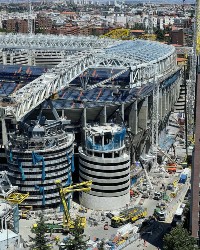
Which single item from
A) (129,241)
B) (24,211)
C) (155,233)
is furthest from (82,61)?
(129,241)

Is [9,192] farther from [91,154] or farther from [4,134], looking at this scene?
[91,154]

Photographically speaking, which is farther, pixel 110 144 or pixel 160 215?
pixel 110 144

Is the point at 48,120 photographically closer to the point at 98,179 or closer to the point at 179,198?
the point at 98,179

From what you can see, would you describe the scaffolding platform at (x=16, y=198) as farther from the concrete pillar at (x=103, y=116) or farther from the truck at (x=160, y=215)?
the concrete pillar at (x=103, y=116)

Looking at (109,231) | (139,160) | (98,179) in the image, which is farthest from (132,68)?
(109,231)

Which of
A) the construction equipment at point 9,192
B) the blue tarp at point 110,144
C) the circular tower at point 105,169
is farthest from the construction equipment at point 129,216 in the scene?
the construction equipment at point 9,192

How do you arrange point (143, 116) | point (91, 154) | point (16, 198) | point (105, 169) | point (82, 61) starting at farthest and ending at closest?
point (143, 116) < point (82, 61) < point (91, 154) < point (105, 169) < point (16, 198)

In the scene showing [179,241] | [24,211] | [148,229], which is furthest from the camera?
[24,211]

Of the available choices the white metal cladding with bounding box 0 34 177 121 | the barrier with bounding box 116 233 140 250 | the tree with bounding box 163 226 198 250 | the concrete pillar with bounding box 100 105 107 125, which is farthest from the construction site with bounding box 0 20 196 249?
the tree with bounding box 163 226 198 250
